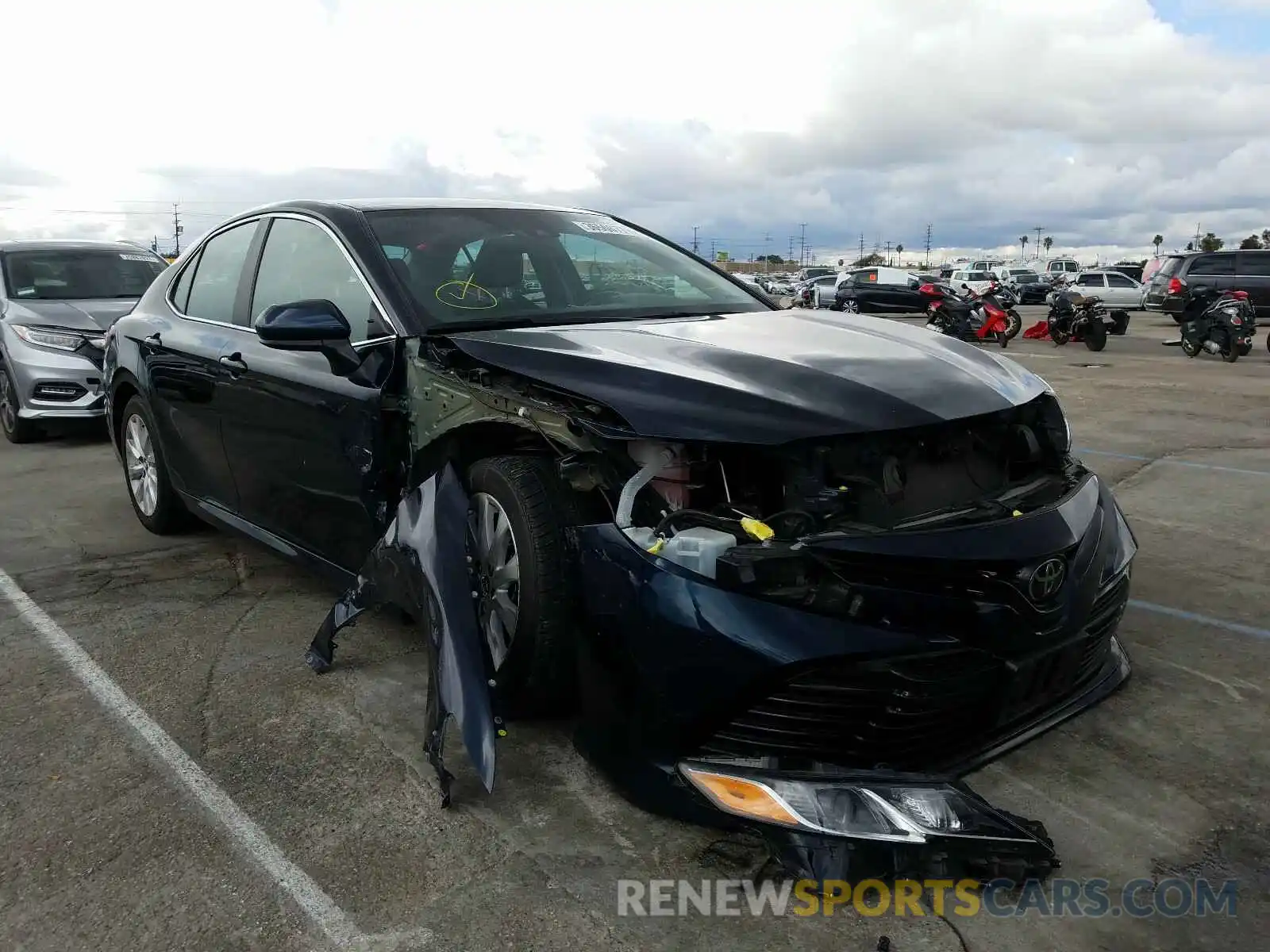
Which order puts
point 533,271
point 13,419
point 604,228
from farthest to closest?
1. point 13,419
2. point 604,228
3. point 533,271

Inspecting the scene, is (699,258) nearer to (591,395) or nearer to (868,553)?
(591,395)

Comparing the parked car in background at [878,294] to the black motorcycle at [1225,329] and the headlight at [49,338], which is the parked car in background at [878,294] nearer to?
the black motorcycle at [1225,329]

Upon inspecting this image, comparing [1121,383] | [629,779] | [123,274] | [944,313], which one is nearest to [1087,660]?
[629,779]

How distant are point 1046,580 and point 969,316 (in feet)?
55.2

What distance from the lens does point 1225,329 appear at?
14727 millimetres

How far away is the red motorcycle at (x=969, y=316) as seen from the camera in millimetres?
17969

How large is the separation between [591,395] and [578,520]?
326 mm

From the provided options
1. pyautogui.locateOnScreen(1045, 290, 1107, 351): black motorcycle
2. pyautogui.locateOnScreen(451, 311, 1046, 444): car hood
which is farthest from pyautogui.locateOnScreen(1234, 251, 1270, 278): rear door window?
pyautogui.locateOnScreen(451, 311, 1046, 444): car hood

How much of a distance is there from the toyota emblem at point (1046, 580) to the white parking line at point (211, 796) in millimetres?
1622

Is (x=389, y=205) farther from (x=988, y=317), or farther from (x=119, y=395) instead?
(x=988, y=317)

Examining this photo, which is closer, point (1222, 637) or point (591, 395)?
point (591, 395)

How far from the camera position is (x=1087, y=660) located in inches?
105

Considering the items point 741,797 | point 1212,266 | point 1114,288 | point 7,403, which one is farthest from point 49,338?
point 1114,288

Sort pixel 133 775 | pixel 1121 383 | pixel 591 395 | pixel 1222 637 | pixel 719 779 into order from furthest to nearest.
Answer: pixel 1121 383 → pixel 1222 637 → pixel 133 775 → pixel 591 395 → pixel 719 779
